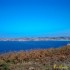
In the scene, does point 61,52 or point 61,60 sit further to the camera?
point 61,52

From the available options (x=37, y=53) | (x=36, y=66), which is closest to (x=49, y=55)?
(x=37, y=53)

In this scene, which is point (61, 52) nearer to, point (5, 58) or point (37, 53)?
point (37, 53)

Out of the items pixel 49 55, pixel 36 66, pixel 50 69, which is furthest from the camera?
pixel 49 55

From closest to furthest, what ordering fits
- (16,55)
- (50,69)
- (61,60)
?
(50,69) → (61,60) → (16,55)

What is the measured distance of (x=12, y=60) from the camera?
1628 cm

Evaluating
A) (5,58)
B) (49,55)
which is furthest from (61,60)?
(5,58)

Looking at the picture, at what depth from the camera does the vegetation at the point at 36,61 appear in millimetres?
13383

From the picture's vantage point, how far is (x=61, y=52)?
63.6 ft

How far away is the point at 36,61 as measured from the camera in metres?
15.9

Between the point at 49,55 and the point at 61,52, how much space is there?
1353 mm

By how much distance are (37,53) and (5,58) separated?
8.27 feet

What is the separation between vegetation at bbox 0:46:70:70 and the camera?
43.9 ft

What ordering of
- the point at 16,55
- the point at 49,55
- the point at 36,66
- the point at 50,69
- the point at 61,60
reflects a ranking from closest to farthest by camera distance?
the point at 50,69, the point at 36,66, the point at 61,60, the point at 16,55, the point at 49,55

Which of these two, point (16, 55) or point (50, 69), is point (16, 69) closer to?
point (50, 69)
